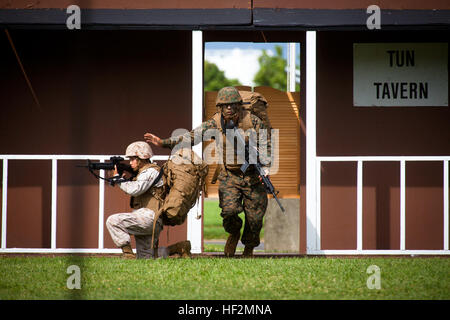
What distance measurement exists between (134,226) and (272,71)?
5481 centimetres

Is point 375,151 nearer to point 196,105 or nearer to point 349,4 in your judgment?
point 349,4

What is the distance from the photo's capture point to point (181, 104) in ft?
34.1

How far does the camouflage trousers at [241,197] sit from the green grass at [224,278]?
0.57 metres

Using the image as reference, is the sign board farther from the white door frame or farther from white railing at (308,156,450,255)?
the white door frame

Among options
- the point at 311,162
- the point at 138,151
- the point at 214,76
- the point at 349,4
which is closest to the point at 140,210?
the point at 138,151

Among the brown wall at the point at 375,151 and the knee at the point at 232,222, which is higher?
the brown wall at the point at 375,151

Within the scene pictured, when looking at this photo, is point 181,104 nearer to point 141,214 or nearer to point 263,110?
point 263,110

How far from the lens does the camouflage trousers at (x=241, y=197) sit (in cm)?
862

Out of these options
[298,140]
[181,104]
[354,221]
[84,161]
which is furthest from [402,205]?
[84,161]

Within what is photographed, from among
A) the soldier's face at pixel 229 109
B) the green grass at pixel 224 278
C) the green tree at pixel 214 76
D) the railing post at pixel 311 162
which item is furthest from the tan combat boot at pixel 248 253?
the green tree at pixel 214 76

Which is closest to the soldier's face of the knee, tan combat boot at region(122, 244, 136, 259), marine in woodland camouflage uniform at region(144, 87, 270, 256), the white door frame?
marine in woodland camouflage uniform at region(144, 87, 270, 256)

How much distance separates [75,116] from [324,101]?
3.33 meters

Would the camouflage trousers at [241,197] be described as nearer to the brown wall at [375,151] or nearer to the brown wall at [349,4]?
the brown wall at [375,151]

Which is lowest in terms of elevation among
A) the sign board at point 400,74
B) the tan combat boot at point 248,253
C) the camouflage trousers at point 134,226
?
the tan combat boot at point 248,253
